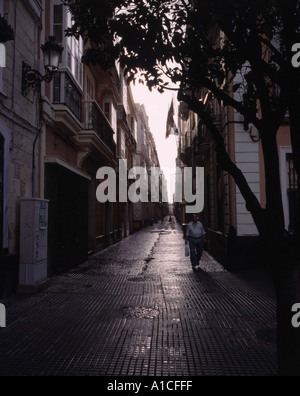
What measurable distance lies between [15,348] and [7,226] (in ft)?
11.9

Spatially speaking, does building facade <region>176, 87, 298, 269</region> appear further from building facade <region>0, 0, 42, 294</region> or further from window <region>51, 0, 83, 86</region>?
building facade <region>0, 0, 42, 294</region>

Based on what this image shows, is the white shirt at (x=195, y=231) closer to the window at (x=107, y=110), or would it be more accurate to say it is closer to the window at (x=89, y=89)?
the window at (x=89, y=89)

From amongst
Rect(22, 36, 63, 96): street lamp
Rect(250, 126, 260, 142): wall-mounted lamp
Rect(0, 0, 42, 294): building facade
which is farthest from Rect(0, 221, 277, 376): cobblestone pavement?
Rect(22, 36, 63, 96): street lamp

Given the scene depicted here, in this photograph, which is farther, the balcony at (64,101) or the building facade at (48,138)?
the balcony at (64,101)

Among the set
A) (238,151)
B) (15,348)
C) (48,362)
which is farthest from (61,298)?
(238,151)

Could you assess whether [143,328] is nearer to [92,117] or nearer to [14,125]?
[14,125]

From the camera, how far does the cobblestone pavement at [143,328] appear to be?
425 cm

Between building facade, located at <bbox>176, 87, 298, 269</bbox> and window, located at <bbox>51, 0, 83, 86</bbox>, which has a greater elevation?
window, located at <bbox>51, 0, 83, 86</bbox>

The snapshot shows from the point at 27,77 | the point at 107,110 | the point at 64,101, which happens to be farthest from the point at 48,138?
the point at 107,110

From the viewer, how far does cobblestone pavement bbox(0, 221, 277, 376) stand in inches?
167

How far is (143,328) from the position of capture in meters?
5.67

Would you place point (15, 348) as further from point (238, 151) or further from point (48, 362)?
point (238, 151)

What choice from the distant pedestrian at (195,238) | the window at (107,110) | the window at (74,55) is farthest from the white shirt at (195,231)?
the window at (107,110)

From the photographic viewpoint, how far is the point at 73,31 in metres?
4.83
